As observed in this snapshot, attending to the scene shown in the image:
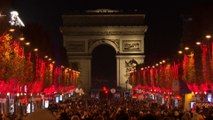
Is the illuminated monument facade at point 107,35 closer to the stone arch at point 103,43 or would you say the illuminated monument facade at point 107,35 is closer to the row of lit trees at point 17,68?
the stone arch at point 103,43

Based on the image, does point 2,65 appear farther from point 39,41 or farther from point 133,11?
point 133,11

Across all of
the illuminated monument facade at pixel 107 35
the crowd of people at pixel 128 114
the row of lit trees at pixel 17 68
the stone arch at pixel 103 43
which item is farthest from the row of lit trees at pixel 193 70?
the stone arch at pixel 103 43

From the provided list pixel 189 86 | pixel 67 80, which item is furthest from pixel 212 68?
pixel 67 80

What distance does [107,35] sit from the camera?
494 feet

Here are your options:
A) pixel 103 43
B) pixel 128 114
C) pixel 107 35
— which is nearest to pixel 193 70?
pixel 128 114

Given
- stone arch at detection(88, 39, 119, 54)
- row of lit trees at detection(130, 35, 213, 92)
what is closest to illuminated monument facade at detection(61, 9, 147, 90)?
stone arch at detection(88, 39, 119, 54)

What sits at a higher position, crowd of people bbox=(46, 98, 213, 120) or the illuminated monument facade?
the illuminated monument facade

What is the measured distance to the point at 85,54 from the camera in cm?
14875

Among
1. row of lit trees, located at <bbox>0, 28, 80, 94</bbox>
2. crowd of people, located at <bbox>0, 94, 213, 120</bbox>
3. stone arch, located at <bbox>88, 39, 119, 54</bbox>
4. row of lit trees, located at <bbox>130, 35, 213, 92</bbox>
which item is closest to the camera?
crowd of people, located at <bbox>0, 94, 213, 120</bbox>

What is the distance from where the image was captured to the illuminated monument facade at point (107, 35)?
5787 inches

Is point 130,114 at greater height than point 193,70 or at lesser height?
lesser

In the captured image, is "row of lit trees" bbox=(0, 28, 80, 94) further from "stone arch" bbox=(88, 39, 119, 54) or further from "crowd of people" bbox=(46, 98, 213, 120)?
"stone arch" bbox=(88, 39, 119, 54)

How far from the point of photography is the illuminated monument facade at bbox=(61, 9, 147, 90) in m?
147

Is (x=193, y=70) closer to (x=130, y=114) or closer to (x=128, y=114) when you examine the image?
(x=130, y=114)
